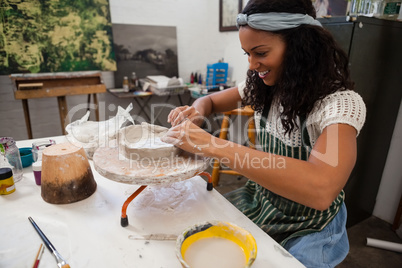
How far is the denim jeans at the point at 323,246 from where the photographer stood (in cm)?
93

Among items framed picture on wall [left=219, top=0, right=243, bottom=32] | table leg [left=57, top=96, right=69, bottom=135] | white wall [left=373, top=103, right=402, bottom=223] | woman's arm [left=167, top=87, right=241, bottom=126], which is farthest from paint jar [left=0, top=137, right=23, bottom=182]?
framed picture on wall [left=219, top=0, right=243, bottom=32]

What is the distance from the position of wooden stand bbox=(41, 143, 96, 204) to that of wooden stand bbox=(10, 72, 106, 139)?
2.11 m

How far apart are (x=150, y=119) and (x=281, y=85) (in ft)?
10.6

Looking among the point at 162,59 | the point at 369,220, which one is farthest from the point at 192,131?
the point at 162,59

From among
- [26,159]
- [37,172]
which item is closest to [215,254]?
[37,172]

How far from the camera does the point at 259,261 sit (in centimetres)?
73

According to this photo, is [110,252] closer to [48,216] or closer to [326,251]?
[48,216]

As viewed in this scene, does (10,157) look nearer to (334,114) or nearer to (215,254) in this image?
(215,254)

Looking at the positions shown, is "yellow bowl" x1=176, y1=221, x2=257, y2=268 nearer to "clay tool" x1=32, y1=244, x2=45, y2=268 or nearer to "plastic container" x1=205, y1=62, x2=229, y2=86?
"clay tool" x1=32, y1=244, x2=45, y2=268

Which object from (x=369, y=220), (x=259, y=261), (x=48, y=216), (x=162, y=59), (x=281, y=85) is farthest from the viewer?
(x=162, y=59)

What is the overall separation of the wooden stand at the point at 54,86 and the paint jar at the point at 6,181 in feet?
6.59

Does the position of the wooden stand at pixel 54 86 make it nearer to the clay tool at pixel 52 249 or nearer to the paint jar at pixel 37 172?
the paint jar at pixel 37 172

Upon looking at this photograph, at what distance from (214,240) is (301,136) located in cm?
59

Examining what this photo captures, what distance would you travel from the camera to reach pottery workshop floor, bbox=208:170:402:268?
1.90 metres
